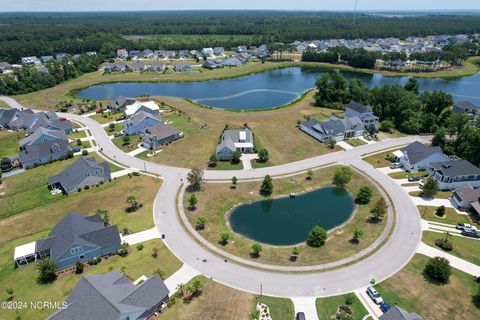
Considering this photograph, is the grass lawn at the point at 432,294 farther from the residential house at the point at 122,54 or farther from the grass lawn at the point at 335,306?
the residential house at the point at 122,54

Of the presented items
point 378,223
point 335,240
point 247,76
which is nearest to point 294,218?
point 335,240

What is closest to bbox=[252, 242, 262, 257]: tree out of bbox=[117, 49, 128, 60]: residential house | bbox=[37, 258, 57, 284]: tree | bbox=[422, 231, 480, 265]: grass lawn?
bbox=[422, 231, 480, 265]: grass lawn

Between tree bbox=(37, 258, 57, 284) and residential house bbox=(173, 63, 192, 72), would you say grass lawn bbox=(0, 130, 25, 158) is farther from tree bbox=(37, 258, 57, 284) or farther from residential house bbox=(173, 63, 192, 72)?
residential house bbox=(173, 63, 192, 72)

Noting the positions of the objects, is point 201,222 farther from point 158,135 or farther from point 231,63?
point 231,63

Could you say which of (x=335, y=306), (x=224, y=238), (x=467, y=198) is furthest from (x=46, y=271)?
(x=467, y=198)

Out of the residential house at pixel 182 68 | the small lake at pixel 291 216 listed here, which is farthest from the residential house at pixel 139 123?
the residential house at pixel 182 68

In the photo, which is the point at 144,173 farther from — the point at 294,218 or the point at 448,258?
the point at 448,258

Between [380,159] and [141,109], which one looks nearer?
[380,159]
